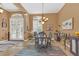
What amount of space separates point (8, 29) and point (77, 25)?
1.99 metres

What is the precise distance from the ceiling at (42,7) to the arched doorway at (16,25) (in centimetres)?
35

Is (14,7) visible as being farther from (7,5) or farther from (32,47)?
(32,47)

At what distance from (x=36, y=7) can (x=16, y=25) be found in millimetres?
766

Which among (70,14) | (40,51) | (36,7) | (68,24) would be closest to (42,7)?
(36,7)

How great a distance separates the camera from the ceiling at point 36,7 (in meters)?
5.28

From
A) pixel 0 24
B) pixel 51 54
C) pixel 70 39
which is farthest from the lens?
pixel 0 24

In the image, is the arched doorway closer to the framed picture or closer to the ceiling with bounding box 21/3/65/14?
the ceiling with bounding box 21/3/65/14

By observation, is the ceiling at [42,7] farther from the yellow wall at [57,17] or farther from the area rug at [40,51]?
the area rug at [40,51]

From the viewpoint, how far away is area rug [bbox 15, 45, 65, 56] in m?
5.37

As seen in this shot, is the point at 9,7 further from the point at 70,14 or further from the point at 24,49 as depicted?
the point at 70,14

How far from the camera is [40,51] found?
222 inches

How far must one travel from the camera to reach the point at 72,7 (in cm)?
546

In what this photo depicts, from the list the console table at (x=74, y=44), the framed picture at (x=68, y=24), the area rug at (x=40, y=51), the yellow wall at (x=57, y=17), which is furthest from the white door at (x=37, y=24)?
the console table at (x=74, y=44)

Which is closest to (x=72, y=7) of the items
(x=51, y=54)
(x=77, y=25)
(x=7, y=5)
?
(x=77, y=25)
